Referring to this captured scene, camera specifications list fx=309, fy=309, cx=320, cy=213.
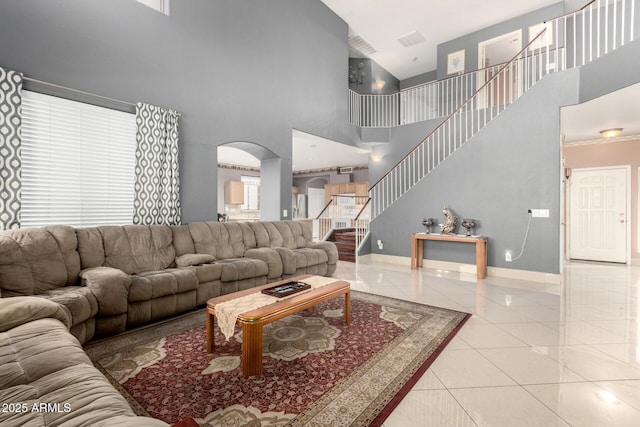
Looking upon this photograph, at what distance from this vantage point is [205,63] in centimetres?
464

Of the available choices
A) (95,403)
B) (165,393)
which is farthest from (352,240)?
(95,403)

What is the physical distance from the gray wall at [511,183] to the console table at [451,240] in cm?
22

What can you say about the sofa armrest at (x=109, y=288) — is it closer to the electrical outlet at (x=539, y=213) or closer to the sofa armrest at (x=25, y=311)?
the sofa armrest at (x=25, y=311)

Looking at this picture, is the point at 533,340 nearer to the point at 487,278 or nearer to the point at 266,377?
the point at 266,377

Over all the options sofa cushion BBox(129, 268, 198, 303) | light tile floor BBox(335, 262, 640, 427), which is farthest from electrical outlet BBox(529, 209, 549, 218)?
sofa cushion BBox(129, 268, 198, 303)

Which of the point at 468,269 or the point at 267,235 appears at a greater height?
the point at 267,235

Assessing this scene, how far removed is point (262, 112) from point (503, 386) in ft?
16.5

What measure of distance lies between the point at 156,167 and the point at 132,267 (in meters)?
1.32

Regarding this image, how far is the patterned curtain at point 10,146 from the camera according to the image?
114 inches

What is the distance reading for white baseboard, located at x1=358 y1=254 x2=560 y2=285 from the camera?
513 cm

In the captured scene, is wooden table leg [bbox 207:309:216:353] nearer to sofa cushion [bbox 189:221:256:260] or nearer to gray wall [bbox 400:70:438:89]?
sofa cushion [bbox 189:221:256:260]

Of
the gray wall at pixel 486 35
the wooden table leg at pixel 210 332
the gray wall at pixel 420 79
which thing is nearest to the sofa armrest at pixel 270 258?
the wooden table leg at pixel 210 332

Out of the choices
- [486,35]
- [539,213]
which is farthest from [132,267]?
[486,35]

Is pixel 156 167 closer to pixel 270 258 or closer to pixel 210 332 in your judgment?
A: pixel 270 258
